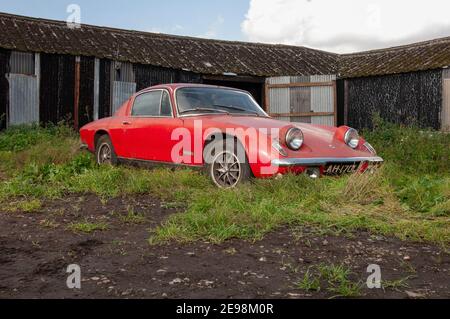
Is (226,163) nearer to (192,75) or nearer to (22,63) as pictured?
(22,63)

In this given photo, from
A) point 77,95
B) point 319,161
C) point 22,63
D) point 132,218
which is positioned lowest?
point 132,218

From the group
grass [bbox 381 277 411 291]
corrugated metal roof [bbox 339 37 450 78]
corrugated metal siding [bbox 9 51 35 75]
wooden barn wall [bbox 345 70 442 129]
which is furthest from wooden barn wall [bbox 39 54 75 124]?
grass [bbox 381 277 411 291]

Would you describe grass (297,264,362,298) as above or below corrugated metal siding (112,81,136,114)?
below

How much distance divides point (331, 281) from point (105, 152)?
17.7 ft

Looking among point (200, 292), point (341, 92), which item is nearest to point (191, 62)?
point (341, 92)

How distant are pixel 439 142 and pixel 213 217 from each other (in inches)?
171

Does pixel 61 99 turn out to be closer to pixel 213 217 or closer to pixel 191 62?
pixel 191 62

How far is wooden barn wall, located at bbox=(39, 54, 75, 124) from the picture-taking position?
12.6 m

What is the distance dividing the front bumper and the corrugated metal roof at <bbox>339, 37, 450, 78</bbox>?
9.12m


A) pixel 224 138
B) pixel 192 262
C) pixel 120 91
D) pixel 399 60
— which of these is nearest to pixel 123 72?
pixel 120 91

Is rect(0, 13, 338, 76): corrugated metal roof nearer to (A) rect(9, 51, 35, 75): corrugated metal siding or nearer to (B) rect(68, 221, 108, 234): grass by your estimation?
(A) rect(9, 51, 35, 75): corrugated metal siding

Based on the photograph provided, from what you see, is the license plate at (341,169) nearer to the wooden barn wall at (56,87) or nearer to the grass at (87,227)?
the grass at (87,227)

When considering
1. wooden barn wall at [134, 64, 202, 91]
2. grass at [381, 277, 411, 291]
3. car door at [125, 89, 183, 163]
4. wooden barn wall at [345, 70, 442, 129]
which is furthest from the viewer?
wooden barn wall at [134, 64, 202, 91]

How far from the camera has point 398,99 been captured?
48.2ft
